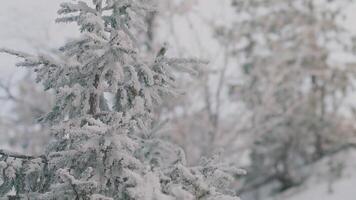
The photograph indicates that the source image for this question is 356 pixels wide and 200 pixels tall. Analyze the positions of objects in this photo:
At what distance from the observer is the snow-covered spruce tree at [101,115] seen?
10.9 feet

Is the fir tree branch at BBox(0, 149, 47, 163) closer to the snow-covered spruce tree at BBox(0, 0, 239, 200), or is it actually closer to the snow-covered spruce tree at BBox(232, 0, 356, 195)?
the snow-covered spruce tree at BBox(0, 0, 239, 200)

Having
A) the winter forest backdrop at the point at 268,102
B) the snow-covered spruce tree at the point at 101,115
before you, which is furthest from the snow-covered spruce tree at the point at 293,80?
the snow-covered spruce tree at the point at 101,115

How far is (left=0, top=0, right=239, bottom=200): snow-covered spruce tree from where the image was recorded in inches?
131

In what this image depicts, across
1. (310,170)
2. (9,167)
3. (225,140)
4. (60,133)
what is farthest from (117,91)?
(310,170)

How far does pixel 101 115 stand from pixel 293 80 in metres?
12.8

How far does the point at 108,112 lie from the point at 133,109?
0.33 m

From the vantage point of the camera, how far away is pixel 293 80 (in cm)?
1619

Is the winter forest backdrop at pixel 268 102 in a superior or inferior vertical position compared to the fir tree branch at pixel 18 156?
superior

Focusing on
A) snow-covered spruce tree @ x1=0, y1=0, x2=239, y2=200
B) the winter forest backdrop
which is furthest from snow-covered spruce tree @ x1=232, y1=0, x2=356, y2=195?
snow-covered spruce tree @ x1=0, y1=0, x2=239, y2=200

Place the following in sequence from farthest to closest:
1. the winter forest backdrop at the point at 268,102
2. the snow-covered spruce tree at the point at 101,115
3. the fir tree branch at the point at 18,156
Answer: the winter forest backdrop at the point at 268,102, the fir tree branch at the point at 18,156, the snow-covered spruce tree at the point at 101,115

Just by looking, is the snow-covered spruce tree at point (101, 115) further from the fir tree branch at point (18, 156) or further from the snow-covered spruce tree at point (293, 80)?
the snow-covered spruce tree at point (293, 80)

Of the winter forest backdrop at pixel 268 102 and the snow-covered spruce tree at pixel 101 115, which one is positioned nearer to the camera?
the snow-covered spruce tree at pixel 101 115

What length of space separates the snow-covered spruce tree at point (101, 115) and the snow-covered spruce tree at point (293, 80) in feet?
35.1

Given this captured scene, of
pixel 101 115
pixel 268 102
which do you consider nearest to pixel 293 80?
pixel 268 102
